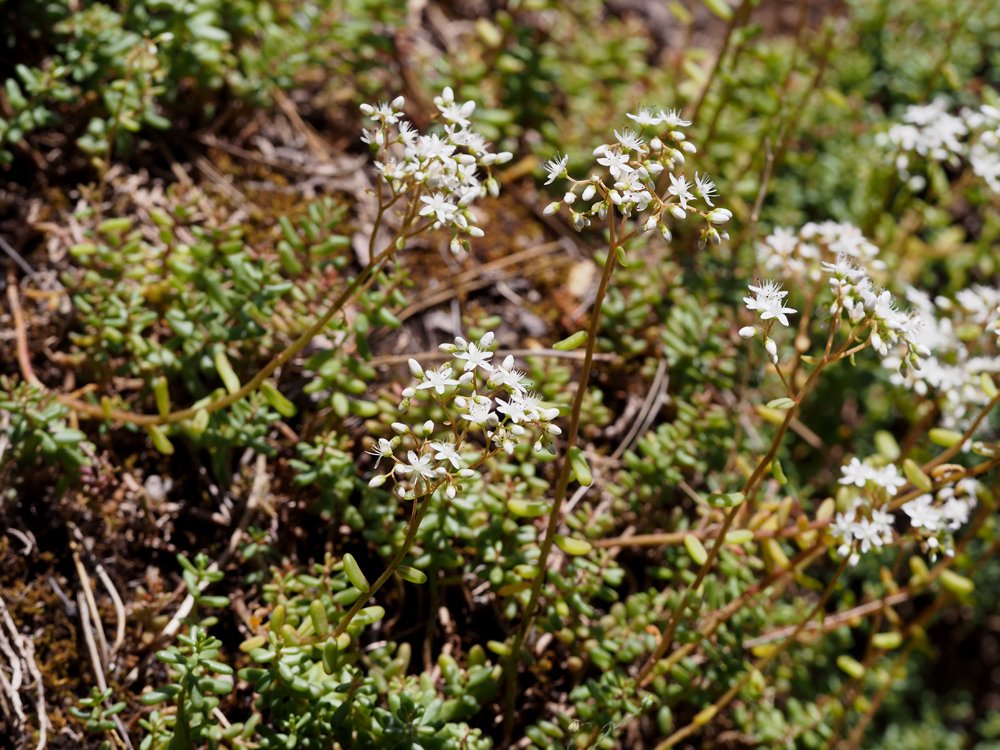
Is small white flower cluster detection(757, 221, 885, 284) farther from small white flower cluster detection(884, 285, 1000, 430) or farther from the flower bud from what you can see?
Answer: the flower bud

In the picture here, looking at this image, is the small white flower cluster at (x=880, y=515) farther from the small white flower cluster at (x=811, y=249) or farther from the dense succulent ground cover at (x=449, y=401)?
the small white flower cluster at (x=811, y=249)

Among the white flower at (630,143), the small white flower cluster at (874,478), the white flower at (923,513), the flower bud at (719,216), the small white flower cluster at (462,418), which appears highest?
the white flower at (630,143)

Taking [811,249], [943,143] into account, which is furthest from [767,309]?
[943,143]

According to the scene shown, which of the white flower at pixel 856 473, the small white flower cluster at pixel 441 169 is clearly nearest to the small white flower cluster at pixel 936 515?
the white flower at pixel 856 473

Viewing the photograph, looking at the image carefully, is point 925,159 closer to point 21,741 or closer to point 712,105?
point 712,105

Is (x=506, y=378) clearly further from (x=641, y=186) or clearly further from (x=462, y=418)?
(x=641, y=186)

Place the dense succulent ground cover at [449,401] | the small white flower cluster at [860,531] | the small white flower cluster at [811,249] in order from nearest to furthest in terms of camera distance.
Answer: the dense succulent ground cover at [449,401]
the small white flower cluster at [860,531]
the small white flower cluster at [811,249]
